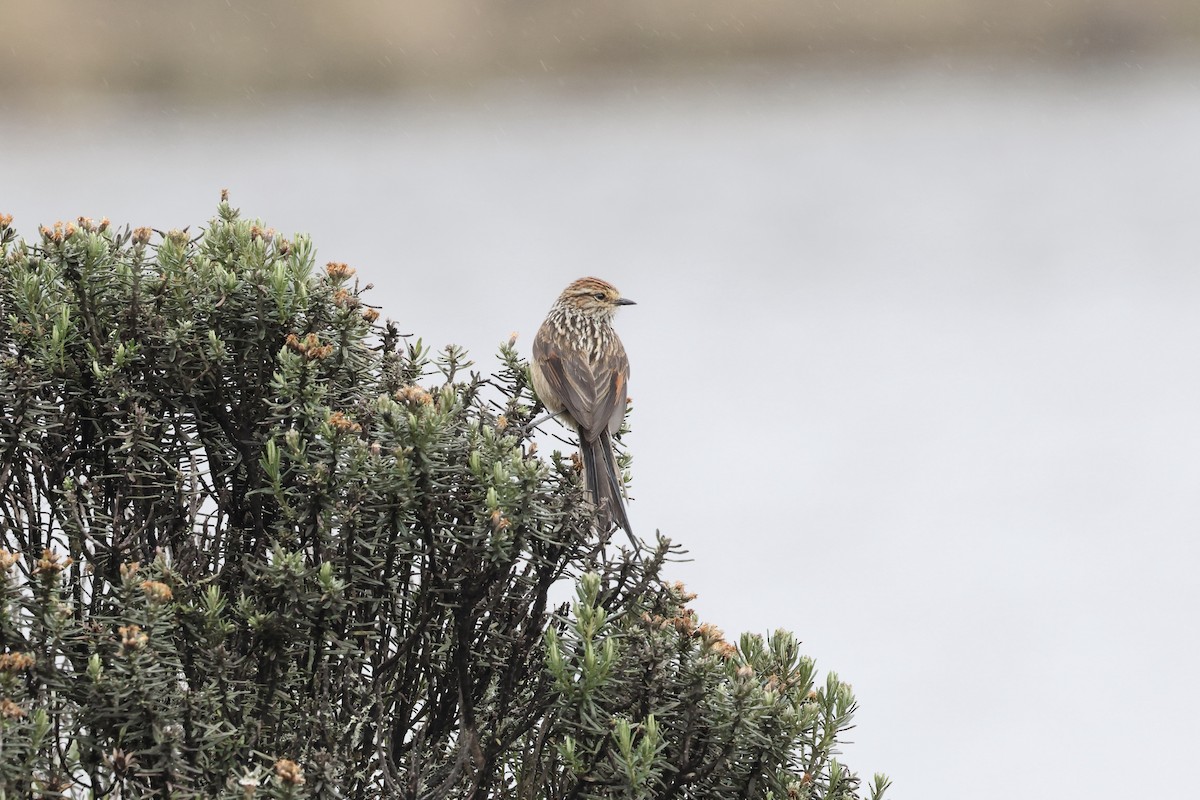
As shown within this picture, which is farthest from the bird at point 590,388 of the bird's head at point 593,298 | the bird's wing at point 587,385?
the bird's head at point 593,298

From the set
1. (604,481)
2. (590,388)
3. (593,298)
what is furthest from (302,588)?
(593,298)

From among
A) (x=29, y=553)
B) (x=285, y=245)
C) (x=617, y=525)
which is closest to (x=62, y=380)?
(x=29, y=553)

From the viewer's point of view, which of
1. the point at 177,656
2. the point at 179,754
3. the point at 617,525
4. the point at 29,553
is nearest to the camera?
the point at 179,754

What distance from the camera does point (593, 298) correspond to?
6.77 m

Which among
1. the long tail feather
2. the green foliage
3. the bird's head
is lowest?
the green foliage

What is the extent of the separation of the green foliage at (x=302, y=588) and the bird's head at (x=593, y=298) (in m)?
2.69

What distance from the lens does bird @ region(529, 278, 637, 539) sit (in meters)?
4.37

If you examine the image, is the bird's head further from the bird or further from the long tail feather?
the long tail feather

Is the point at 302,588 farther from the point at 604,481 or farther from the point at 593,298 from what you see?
the point at 593,298

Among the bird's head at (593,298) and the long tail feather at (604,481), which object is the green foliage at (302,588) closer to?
the long tail feather at (604,481)

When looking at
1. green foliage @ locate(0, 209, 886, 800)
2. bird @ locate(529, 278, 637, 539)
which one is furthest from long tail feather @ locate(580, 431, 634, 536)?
green foliage @ locate(0, 209, 886, 800)

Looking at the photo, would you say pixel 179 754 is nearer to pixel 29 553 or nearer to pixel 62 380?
pixel 29 553

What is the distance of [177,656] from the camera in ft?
11.4

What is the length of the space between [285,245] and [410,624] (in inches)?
48.0
